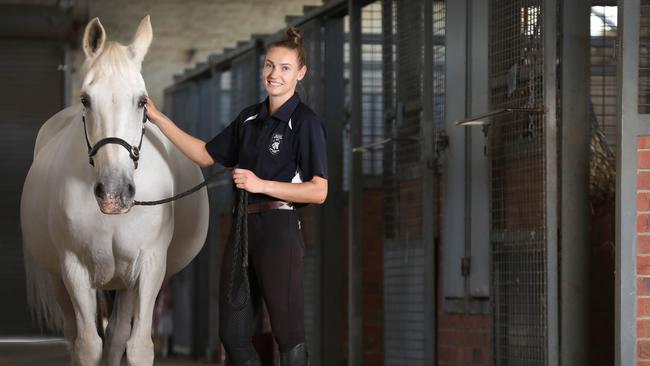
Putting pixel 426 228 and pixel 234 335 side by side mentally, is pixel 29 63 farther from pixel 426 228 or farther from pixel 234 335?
pixel 234 335

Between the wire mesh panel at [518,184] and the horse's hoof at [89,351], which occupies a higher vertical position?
the wire mesh panel at [518,184]

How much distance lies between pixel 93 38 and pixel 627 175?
2011mm

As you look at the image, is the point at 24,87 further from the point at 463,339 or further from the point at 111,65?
the point at 111,65

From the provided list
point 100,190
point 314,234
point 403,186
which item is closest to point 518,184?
point 403,186

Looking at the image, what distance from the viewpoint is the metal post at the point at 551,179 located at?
5273 mm

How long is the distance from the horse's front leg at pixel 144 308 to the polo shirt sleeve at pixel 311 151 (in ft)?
3.10

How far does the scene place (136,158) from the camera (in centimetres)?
457

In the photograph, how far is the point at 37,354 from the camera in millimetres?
11469

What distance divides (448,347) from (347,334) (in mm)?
1712

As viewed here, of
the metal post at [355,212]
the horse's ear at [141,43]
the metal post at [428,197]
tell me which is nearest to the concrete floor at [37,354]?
the metal post at [355,212]

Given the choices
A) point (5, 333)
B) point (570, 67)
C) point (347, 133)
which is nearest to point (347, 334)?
point (347, 133)

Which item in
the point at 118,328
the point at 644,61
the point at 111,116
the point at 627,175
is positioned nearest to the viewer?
the point at 111,116

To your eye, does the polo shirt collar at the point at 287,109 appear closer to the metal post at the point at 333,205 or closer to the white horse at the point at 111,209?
the white horse at the point at 111,209

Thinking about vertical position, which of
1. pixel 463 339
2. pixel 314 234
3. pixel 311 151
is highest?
pixel 311 151
